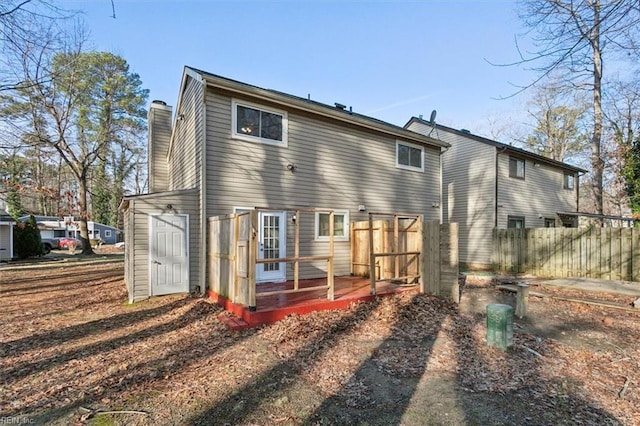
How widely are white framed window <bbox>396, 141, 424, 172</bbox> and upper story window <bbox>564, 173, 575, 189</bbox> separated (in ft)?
39.7

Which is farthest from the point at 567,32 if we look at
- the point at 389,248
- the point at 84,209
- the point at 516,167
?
the point at 84,209

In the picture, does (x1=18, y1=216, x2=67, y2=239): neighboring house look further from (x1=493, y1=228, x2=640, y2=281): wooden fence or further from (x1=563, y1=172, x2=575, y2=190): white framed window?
(x1=563, y1=172, x2=575, y2=190): white framed window

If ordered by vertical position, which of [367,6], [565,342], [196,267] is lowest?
[565,342]

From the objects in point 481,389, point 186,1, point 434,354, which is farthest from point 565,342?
point 186,1

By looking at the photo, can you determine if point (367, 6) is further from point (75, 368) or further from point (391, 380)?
point (75, 368)

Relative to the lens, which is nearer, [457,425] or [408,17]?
[457,425]

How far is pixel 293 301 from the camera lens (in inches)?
270

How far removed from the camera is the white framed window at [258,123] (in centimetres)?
855

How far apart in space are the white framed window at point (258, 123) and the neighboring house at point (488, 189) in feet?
30.2

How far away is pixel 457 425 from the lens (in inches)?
118

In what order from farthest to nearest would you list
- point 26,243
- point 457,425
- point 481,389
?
point 26,243 → point 481,389 → point 457,425

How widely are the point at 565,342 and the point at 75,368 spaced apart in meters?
7.01

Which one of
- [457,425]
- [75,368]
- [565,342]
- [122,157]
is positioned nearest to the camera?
[457,425]

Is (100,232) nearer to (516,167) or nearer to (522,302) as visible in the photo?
(516,167)
